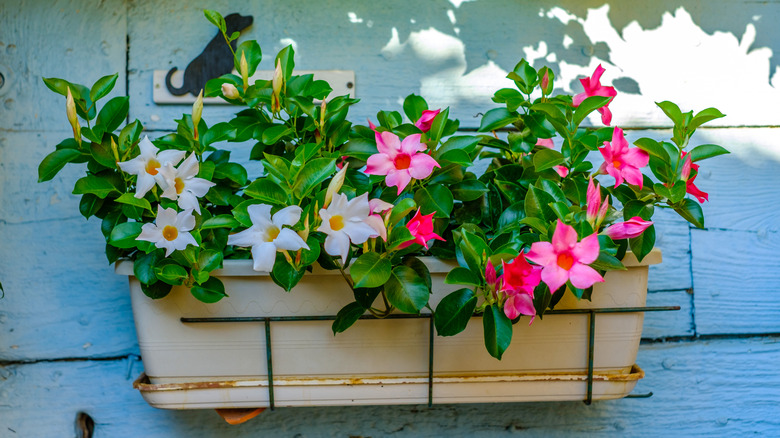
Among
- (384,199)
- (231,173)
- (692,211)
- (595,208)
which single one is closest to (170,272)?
(231,173)

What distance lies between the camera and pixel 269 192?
2.04ft

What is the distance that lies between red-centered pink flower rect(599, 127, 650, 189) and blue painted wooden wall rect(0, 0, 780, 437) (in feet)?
1.07

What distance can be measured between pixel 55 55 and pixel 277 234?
582 mm

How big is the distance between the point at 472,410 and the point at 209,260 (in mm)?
508

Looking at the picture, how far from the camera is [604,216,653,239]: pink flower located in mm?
610

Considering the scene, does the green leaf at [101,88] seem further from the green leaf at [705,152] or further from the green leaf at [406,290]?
the green leaf at [705,152]

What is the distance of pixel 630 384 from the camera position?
766 mm

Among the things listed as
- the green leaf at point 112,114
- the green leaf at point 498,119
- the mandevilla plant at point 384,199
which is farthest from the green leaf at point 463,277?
the green leaf at point 112,114

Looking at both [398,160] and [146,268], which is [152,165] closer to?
[146,268]

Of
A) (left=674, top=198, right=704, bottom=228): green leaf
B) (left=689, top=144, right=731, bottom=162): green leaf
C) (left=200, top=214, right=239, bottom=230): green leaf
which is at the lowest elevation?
(left=674, top=198, right=704, bottom=228): green leaf

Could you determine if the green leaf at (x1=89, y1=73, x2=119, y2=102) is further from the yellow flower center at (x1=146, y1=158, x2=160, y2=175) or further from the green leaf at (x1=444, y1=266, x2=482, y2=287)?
the green leaf at (x1=444, y1=266, x2=482, y2=287)

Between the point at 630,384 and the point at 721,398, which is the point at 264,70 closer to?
the point at 630,384

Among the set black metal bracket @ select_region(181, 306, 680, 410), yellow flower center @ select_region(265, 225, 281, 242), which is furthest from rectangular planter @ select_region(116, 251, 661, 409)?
Result: yellow flower center @ select_region(265, 225, 281, 242)

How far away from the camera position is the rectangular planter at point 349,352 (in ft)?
2.34
